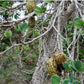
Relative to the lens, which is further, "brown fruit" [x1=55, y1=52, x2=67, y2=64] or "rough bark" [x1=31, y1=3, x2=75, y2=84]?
"rough bark" [x1=31, y1=3, x2=75, y2=84]

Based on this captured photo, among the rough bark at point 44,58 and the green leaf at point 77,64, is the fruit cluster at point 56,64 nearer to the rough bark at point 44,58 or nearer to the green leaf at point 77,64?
the green leaf at point 77,64

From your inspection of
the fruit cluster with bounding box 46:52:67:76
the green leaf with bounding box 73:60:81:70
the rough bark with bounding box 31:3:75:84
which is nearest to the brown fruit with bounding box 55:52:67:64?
the fruit cluster with bounding box 46:52:67:76

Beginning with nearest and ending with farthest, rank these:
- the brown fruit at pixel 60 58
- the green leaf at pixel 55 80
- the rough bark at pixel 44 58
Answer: the green leaf at pixel 55 80 → the brown fruit at pixel 60 58 → the rough bark at pixel 44 58

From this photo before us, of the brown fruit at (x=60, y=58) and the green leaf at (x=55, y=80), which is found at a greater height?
the brown fruit at (x=60, y=58)

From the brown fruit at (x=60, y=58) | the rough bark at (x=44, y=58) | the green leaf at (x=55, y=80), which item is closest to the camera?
the green leaf at (x=55, y=80)

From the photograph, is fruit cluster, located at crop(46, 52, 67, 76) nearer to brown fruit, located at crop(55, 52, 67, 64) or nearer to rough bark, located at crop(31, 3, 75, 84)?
brown fruit, located at crop(55, 52, 67, 64)

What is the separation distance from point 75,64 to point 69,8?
90cm

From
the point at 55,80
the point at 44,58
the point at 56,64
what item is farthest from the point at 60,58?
the point at 44,58

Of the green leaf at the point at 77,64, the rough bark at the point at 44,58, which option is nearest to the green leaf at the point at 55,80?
the green leaf at the point at 77,64

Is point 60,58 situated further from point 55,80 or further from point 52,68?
point 55,80

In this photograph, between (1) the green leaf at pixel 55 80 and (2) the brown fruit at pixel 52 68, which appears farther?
(2) the brown fruit at pixel 52 68

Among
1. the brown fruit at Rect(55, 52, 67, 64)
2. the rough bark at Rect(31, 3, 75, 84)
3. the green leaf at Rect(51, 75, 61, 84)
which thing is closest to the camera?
the green leaf at Rect(51, 75, 61, 84)

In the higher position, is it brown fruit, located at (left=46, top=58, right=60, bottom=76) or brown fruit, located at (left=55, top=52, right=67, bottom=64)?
brown fruit, located at (left=55, top=52, right=67, bottom=64)

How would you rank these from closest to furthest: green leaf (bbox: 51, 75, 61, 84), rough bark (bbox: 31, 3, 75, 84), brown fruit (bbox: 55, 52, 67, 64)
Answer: green leaf (bbox: 51, 75, 61, 84)
brown fruit (bbox: 55, 52, 67, 64)
rough bark (bbox: 31, 3, 75, 84)
